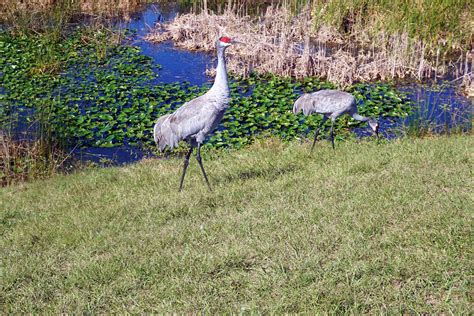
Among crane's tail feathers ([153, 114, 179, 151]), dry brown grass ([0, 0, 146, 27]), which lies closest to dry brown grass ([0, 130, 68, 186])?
crane's tail feathers ([153, 114, 179, 151])

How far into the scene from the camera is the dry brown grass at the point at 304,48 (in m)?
11.6

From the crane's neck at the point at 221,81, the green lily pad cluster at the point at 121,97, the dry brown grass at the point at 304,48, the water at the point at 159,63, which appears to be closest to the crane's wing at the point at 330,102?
the green lily pad cluster at the point at 121,97

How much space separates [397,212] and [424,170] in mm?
1293

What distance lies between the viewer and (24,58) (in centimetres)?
1217

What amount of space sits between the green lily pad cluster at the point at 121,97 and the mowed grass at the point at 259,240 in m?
2.53

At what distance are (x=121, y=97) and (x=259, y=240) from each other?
270 inches

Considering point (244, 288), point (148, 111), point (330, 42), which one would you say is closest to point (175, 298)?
point (244, 288)

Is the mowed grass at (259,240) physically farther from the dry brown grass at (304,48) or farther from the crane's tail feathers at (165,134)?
the dry brown grass at (304,48)

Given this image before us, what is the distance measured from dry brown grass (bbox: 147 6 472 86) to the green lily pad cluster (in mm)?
418

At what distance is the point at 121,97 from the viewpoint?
10516 mm

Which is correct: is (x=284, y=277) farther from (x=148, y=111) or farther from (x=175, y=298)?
(x=148, y=111)

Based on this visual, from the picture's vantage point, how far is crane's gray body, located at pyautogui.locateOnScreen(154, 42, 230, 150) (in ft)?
18.9

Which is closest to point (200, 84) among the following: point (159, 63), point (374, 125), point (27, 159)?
point (159, 63)

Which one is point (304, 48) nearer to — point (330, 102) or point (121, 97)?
point (121, 97)
